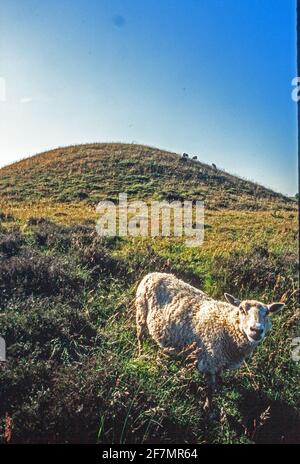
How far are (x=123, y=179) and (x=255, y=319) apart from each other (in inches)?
1358

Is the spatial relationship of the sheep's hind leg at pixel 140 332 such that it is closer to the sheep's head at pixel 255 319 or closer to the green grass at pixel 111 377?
the green grass at pixel 111 377

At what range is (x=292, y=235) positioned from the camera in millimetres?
17922

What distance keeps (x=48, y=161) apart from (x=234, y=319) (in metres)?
43.6

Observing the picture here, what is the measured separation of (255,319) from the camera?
5.99 metres

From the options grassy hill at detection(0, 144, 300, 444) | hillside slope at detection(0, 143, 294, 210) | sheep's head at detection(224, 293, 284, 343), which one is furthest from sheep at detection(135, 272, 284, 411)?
hillside slope at detection(0, 143, 294, 210)

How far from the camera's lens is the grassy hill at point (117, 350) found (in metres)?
5.37

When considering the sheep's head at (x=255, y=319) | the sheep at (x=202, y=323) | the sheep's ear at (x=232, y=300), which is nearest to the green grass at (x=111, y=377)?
the sheep at (x=202, y=323)

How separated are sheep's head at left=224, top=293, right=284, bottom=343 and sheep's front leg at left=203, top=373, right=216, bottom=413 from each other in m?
0.78

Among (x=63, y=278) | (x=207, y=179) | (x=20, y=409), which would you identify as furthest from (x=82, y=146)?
(x=20, y=409)

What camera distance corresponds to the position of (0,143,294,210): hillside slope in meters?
32.8

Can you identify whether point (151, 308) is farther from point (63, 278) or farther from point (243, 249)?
point (243, 249)

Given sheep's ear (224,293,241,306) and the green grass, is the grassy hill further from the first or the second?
sheep's ear (224,293,241,306)

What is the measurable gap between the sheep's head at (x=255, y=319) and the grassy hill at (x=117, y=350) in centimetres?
77

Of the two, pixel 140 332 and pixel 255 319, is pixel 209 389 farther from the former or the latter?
pixel 140 332
